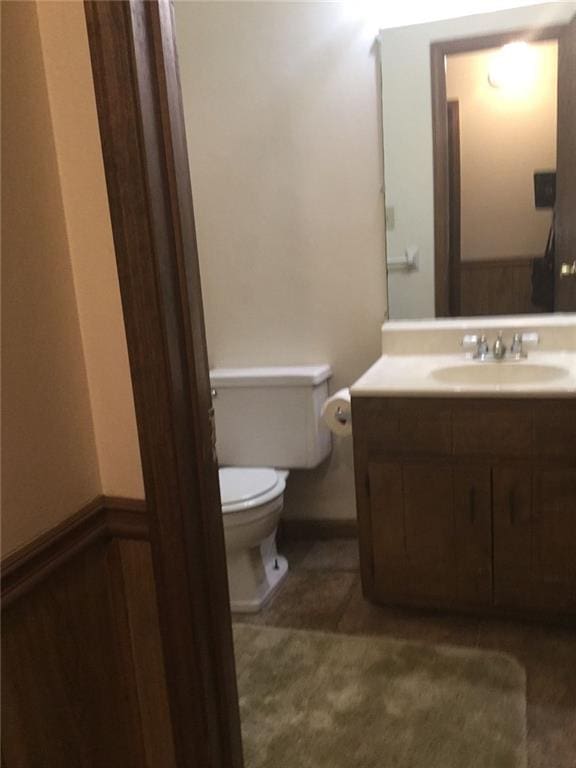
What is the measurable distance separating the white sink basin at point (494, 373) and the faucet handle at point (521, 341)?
0.21 ft

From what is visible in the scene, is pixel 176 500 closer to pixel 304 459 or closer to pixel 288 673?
pixel 288 673

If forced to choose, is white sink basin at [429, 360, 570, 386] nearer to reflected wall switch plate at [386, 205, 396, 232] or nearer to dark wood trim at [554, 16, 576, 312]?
dark wood trim at [554, 16, 576, 312]

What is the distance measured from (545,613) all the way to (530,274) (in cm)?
112

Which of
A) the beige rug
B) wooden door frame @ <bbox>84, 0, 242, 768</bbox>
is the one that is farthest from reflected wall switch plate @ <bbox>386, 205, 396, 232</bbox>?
wooden door frame @ <bbox>84, 0, 242, 768</bbox>

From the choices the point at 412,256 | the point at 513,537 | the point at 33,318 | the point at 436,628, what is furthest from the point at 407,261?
the point at 33,318

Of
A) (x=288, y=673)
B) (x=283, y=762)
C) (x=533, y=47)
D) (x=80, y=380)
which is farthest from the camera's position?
(x=533, y=47)

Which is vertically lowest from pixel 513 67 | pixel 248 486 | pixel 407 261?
pixel 248 486

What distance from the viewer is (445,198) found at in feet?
7.67

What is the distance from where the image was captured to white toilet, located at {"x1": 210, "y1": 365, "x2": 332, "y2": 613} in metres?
2.31

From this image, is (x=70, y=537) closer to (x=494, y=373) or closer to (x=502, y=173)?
(x=494, y=373)

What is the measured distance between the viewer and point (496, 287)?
92.1 inches

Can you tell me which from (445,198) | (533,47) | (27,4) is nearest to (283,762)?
(27,4)

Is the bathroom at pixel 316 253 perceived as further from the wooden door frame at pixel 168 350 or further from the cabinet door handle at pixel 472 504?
the wooden door frame at pixel 168 350

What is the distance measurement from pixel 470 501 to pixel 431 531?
158mm
